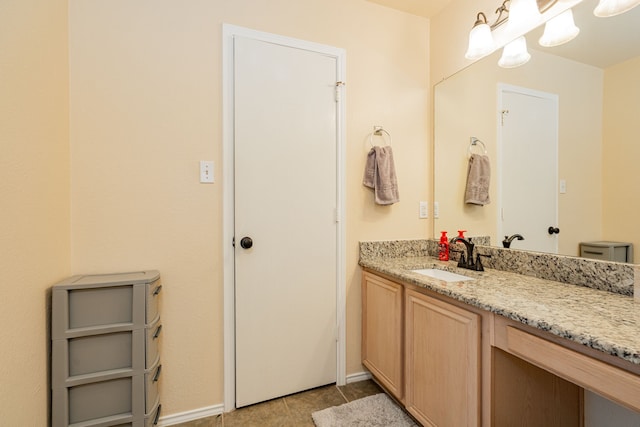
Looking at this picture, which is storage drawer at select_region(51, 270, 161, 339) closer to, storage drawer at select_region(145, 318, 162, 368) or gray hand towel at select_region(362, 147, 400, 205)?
storage drawer at select_region(145, 318, 162, 368)

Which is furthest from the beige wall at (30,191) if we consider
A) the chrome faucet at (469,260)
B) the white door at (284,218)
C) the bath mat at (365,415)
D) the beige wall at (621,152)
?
the beige wall at (621,152)

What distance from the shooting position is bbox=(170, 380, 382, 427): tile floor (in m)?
1.52

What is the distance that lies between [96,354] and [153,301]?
0.30 meters

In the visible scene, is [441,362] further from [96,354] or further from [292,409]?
[96,354]

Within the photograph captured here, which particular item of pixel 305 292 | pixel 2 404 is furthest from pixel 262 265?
pixel 2 404

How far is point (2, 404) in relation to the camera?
0.94m

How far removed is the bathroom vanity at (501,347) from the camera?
761 millimetres

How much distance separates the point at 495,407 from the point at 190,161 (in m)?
1.79

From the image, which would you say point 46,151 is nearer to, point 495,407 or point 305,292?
A: point 305,292

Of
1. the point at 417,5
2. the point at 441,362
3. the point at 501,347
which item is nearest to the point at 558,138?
the point at 501,347

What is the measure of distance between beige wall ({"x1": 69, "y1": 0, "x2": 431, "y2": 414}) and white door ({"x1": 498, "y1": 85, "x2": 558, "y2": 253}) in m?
1.22

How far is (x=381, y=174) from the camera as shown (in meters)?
1.89

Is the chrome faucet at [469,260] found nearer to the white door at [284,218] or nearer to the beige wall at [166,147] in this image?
the white door at [284,218]

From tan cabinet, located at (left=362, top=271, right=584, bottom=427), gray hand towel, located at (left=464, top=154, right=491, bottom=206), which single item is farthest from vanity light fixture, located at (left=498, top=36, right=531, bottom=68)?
tan cabinet, located at (left=362, top=271, right=584, bottom=427)
